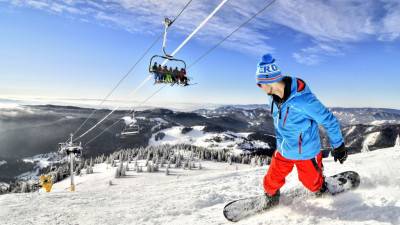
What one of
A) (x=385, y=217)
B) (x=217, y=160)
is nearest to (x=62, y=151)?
(x=385, y=217)

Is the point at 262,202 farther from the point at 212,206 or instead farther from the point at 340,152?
the point at 212,206

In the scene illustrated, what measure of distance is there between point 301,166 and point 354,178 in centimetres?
153

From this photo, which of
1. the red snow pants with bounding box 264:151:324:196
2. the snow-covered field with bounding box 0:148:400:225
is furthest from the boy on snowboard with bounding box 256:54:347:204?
the snow-covered field with bounding box 0:148:400:225

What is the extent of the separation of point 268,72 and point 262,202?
102 inches

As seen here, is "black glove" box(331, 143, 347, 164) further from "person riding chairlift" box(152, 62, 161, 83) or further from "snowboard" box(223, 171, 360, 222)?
"person riding chairlift" box(152, 62, 161, 83)

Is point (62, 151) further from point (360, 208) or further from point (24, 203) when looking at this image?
point (360, 208)

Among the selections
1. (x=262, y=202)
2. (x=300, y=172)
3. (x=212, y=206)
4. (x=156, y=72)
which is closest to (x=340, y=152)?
(x=300, y=172)

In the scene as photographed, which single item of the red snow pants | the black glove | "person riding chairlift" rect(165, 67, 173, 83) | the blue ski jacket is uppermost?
"person riding chairlift" rect(165, 67, 173, 83)

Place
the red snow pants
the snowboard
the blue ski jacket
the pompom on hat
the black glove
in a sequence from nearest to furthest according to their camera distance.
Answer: the blue ski jacket < the pompom on hat < the black glove < the red snow pants < the snowboard

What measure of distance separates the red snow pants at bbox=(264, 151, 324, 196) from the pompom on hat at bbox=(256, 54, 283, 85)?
4.84 ft

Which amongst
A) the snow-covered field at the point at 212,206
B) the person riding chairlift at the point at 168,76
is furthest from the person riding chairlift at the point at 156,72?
the snow-covered field at the point at 212,206

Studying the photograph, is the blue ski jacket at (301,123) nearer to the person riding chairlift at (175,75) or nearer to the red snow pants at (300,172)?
the red snow pants at (300,172)

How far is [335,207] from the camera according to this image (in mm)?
5535

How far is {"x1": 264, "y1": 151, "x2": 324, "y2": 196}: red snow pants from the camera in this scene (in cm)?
567
